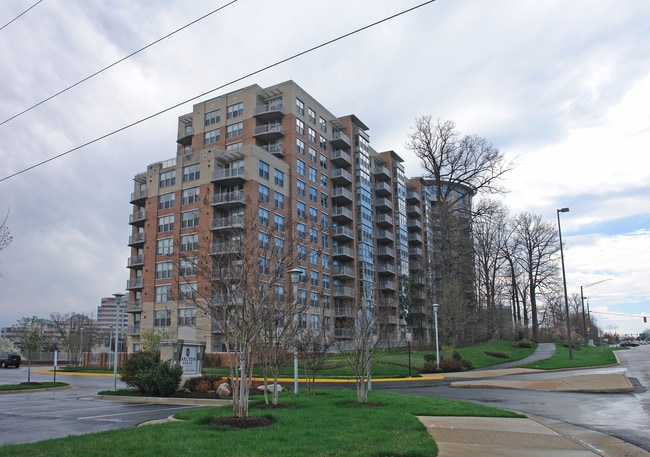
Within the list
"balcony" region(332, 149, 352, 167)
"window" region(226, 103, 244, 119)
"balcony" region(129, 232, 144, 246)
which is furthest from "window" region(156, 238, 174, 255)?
"balcony" region(332, 149, 352, 167)

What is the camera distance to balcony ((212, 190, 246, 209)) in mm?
53400

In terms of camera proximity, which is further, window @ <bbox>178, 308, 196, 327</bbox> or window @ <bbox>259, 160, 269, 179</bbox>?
window @ <bbox>259, 160, 269, 179</bbox>

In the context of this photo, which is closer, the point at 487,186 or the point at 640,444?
the point at 640,444

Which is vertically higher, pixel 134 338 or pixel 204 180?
pixel 204 180

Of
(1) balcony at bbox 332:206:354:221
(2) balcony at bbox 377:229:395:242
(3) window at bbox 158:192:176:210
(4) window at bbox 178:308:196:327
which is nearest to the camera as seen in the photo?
(4) window at bbox 178:308:196:327

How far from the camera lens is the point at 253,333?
11.4 metres

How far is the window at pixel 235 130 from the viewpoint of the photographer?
62.8 metres

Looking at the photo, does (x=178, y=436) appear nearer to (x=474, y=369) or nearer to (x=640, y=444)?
(x=640, y=444)

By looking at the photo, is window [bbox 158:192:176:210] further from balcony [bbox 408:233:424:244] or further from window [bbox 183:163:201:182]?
balcony [bbox 408:233:424:244]

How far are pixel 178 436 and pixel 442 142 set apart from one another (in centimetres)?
4350

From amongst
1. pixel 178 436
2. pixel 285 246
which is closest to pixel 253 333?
pixel 178 436

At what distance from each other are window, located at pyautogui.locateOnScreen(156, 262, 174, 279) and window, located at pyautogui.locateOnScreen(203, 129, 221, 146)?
52.5ft

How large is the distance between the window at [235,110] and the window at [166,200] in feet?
40.6

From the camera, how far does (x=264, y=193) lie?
5650 centimetres
